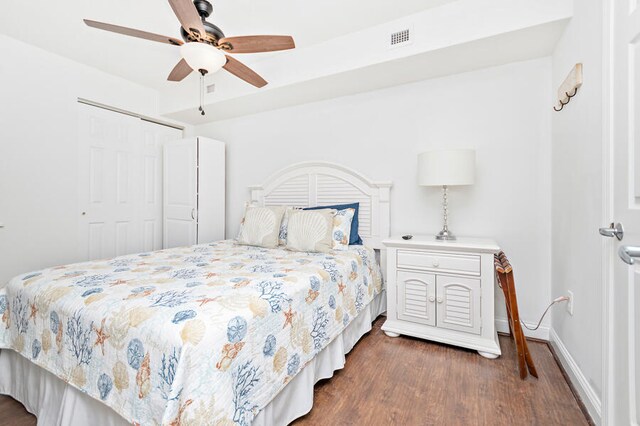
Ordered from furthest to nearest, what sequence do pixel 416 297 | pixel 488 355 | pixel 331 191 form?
1. pixel 331 191
2. pixel 416 297
3. pixel 488 355

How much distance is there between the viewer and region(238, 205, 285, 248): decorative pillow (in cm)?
269

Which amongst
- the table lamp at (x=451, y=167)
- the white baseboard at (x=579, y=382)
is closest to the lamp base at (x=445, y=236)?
the table lamp at (x=451, y=167)

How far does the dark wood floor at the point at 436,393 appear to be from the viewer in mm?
1451

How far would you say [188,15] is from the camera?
5.04 feet

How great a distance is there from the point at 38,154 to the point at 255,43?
2.47m

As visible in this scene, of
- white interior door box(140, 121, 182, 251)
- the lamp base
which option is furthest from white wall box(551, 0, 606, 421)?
white interior door box(140, 121, 182, 251)

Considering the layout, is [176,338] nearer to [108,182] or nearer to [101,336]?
[101,336]

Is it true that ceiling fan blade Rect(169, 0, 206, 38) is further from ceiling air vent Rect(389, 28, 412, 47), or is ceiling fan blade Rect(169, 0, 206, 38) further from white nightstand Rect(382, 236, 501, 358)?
white nightstand Rect(382, 236, 501, 358)

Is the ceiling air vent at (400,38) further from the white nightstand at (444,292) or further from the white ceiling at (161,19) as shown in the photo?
the white nightstand at (444,292)

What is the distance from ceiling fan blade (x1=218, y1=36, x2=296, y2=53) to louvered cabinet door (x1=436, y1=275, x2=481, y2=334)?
1.95 metres

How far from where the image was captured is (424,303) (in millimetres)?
2273

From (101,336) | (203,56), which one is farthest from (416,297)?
(203,56)

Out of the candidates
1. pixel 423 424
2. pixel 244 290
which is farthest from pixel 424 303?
pixel 244 290

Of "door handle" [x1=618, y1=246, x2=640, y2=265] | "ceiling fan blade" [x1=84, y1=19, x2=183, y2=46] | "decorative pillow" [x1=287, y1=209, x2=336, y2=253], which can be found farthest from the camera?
"decorative pillow" [x1=287, y1=209, x2=336, y2=253]
